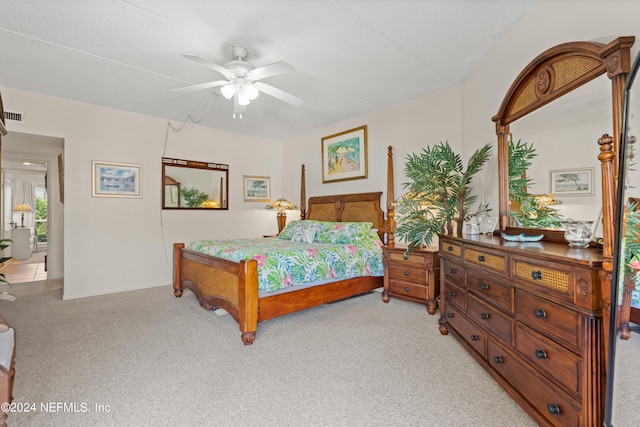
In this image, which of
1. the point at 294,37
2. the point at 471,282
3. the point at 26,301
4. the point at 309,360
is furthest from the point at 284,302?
the point at 26,301

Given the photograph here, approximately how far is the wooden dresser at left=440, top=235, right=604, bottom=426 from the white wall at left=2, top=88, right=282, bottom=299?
14.7 feet

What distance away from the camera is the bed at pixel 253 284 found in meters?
2.56

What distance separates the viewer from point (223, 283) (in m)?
2.92

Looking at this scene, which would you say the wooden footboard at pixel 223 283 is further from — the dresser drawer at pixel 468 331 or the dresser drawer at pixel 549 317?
the dresser drawer at pixel 549 317

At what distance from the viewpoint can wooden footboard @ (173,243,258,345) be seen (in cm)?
254

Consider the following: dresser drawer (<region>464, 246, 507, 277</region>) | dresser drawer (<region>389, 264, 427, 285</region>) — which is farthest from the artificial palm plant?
dresser drawer (<region>464, 246, 507, 277</region>)

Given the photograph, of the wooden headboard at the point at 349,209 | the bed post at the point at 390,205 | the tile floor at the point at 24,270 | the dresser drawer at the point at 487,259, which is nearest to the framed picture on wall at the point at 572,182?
the dresser drawer at the point at 487,259

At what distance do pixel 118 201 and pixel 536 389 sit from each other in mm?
5194

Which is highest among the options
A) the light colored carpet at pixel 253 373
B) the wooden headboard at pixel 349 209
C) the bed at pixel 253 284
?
the wooden headboard at pixel 349 209

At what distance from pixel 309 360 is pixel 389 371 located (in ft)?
1.99

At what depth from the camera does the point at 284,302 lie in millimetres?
2881

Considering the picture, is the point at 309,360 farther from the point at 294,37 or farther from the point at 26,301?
the point at 26,301

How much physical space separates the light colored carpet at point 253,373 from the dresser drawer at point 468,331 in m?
0.14

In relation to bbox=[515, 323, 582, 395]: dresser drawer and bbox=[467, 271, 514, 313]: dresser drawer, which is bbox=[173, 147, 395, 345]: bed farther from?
bbox=[515, 323, 582, 395]: dresser drawer
